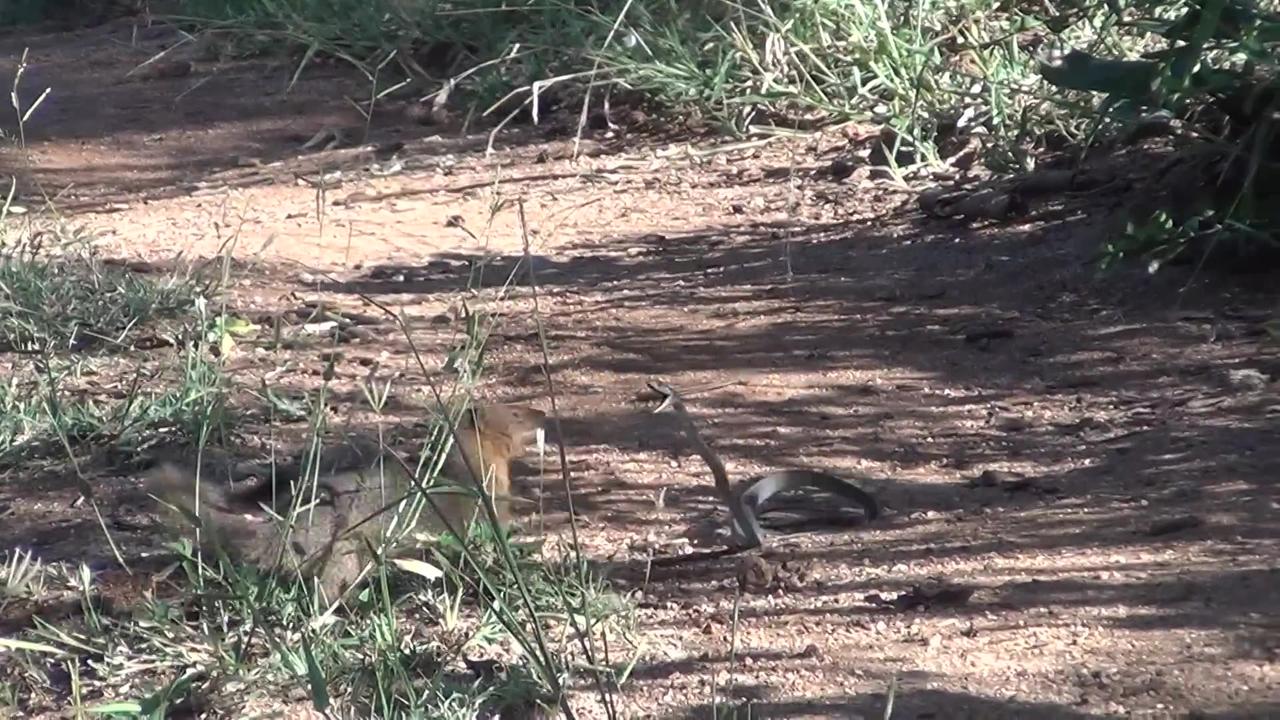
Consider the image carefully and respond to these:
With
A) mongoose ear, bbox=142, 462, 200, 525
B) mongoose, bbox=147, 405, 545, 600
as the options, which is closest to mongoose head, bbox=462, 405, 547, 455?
mongoose, bbox=147, 405, 545, 600

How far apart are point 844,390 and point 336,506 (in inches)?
42.8

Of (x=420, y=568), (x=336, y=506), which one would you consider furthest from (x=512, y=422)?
(x=420, y=568)

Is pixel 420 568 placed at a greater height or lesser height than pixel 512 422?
greater

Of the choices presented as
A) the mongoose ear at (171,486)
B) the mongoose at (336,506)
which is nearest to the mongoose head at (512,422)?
the mongoose at (336,506)

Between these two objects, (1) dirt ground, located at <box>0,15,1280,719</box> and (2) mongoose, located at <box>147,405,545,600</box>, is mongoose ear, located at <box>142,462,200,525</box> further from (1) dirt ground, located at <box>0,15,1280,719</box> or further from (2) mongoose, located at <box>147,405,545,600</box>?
(1) dirt ground, located at <box>0,15,1280,719</box>

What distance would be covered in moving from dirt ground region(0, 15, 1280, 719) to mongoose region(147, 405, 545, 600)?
0.16 meters

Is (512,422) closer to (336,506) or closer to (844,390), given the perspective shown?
(336,506)

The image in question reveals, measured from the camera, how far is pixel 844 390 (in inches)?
127

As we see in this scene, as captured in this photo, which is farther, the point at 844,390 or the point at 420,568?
the point at 844,390

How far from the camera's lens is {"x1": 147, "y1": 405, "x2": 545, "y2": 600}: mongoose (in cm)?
242

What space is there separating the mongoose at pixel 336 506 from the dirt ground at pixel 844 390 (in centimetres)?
16

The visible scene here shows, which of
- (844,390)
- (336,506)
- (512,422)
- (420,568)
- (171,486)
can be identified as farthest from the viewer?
(844,390)

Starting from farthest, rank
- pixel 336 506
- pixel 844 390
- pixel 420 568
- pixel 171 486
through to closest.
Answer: pixel 844 390, pixel 171 486, pixel 336 506, pixel 420 568

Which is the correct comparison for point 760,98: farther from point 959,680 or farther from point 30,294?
point 959,680
